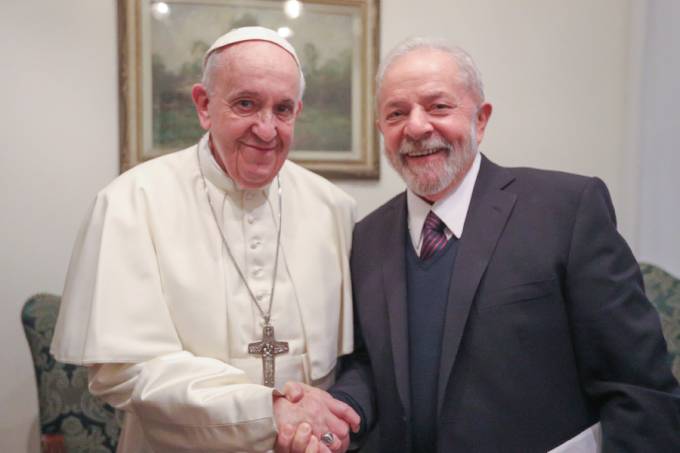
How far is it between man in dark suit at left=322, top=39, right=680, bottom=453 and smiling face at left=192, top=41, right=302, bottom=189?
308mm

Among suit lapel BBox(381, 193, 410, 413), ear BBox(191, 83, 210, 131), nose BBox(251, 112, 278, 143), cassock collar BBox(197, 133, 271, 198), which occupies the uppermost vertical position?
ear BBox(191, 83, 210, 131)

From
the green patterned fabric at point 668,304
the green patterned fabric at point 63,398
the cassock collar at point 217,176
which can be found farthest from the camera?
the green patterned fabric at point 668,304

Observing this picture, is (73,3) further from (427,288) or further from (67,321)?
(427,288)

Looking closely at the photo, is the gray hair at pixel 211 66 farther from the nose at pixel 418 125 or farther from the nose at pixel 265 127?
the nose at pixel 418 125

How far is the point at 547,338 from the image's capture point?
1516 millimetres

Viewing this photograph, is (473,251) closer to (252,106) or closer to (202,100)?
(252,106)

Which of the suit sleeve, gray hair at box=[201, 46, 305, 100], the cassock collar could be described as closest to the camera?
the suit sleeve

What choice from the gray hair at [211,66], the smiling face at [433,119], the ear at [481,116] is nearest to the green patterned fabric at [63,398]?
the gray hair at [211,66]

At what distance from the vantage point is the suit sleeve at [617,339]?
1428 mm

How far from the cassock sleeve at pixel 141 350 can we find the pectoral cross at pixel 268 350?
12 cm

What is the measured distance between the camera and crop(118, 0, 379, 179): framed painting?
2.54 meters

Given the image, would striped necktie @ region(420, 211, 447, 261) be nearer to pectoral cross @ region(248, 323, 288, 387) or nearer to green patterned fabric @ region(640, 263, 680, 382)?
pectoral cross @ region(248, 323, 288, 387)

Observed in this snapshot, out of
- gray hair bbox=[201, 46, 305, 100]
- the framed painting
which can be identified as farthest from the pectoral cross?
the framed painting

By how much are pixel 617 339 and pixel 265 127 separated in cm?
108
